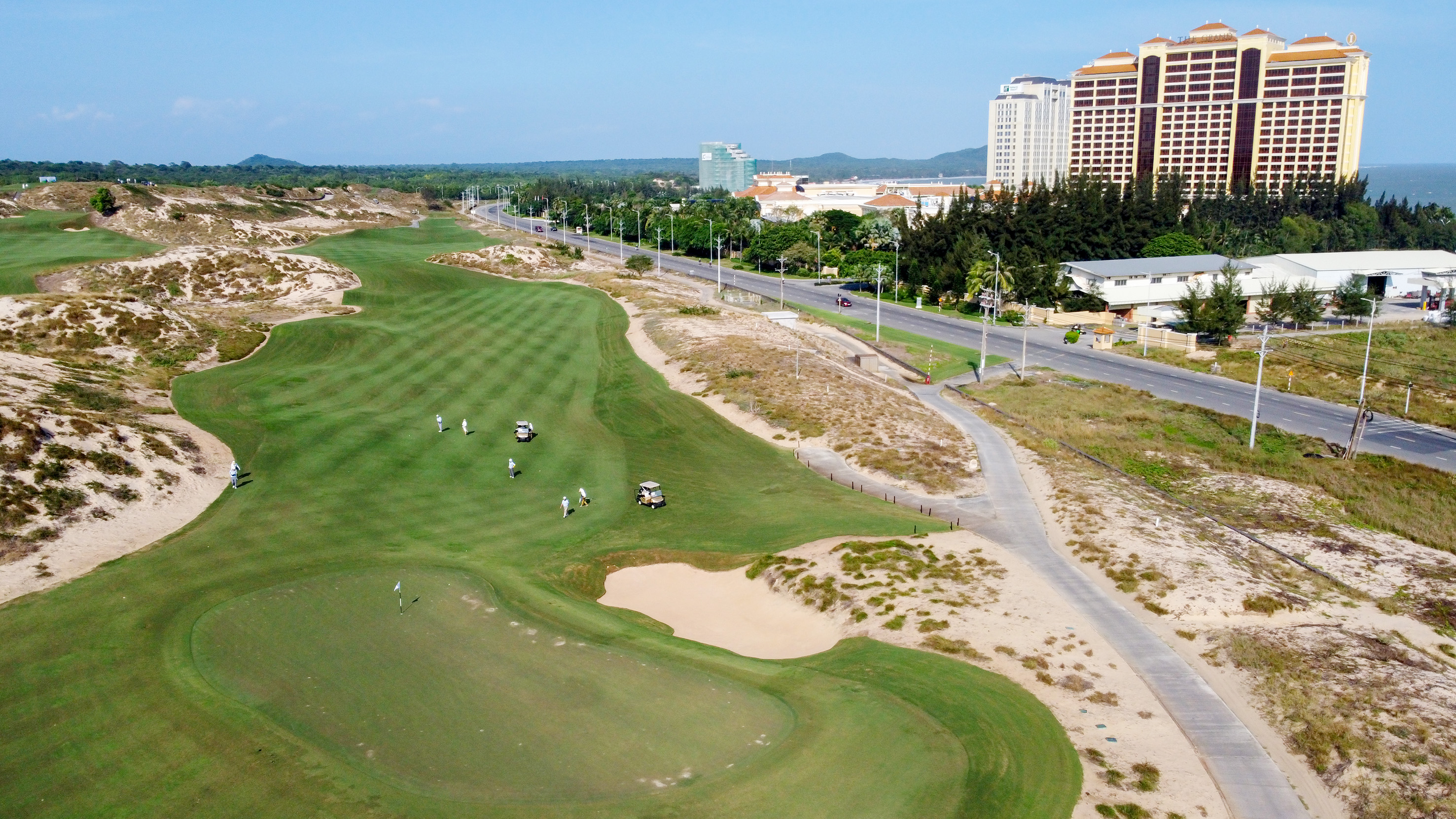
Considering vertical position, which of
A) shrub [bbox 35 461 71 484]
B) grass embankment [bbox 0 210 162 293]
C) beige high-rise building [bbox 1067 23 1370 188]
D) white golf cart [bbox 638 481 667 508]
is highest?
beige high-rise building [bbox 1067 23 1370 188]

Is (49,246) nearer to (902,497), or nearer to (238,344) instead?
(238,344)

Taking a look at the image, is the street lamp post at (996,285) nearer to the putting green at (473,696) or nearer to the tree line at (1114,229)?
the tree line at (1114,229)

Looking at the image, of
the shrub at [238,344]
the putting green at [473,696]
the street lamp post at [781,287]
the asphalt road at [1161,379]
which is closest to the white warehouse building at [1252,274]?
the asphalt road at [1161,379]

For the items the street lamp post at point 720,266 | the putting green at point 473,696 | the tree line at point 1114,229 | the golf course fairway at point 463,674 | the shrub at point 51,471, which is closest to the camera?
the golf course fairway at point 463,674

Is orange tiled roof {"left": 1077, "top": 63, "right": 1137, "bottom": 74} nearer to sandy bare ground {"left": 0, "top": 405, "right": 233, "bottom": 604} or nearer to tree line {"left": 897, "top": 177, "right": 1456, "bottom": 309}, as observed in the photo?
tree line {"left": 897, "top": 177, "right": 1456, "bottom": 309}

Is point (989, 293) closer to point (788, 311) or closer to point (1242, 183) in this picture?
point (788, 311)

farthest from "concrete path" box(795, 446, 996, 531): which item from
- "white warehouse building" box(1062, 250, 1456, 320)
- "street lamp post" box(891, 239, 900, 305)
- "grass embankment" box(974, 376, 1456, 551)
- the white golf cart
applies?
"street lamp post" box(891, 239, 900, 305)

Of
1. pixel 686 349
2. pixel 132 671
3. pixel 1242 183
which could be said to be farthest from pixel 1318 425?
pixel 1242 183

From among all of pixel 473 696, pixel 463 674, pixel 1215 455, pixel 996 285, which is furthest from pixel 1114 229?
pixel 473 696
